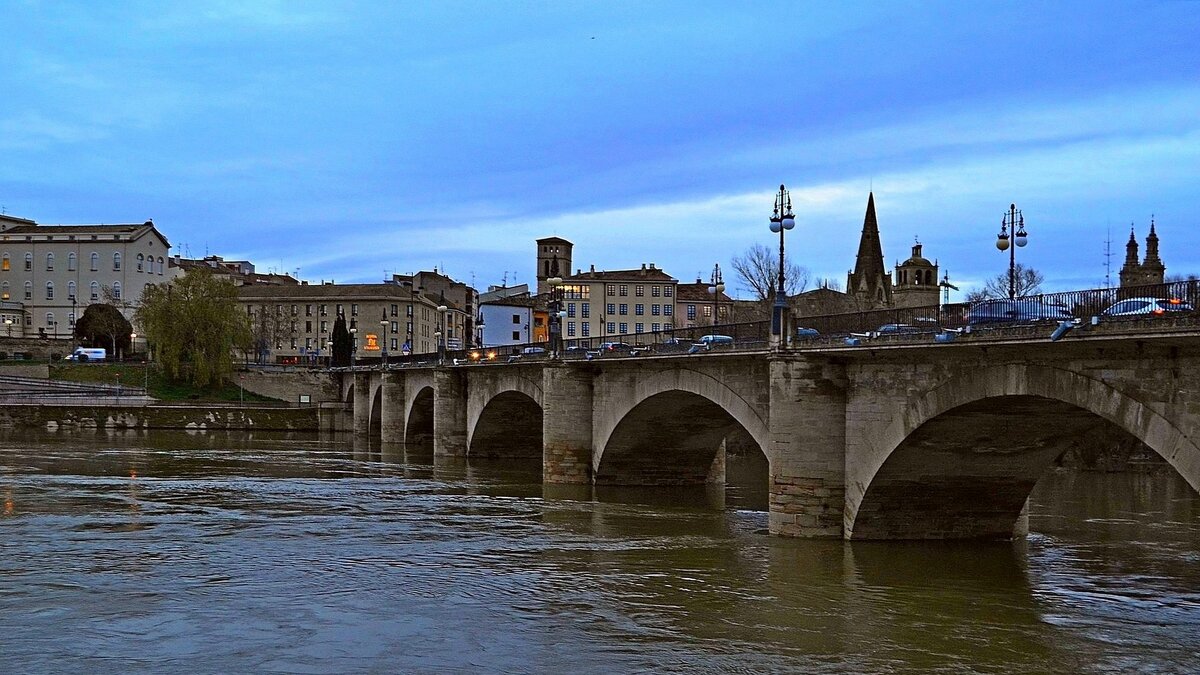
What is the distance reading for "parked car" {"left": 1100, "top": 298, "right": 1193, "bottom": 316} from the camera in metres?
18.5

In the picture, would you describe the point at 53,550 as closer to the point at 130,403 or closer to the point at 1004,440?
the point at 1004,440

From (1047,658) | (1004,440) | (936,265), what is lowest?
(1047,658)

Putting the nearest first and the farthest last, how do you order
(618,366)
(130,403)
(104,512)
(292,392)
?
(104,512) < (618,366) < (130,403) < (292,392)

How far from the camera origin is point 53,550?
2680 centimetres

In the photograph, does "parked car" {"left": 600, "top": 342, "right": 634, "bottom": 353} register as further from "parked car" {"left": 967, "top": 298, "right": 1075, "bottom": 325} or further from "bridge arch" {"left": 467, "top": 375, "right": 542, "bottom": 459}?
"parked car" {"left": 967, "top": 298, "right": 1075, "bottom": 325}

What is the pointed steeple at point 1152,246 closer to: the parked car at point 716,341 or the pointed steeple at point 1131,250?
the pointed steeple at point 1131,250

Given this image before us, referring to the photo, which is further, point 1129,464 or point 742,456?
point 742,456

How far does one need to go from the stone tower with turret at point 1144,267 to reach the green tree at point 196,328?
6650 cm

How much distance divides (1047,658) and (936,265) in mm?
137928

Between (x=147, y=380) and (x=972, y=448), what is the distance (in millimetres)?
87944

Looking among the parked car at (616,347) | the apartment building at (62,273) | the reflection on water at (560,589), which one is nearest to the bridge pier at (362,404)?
the reflection on water at (560,589)

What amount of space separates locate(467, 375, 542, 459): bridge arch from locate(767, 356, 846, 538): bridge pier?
28.8 meters

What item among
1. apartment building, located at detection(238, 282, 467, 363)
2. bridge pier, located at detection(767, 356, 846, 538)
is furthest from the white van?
bridge pier, located at detection(767, 356, 846, 538)

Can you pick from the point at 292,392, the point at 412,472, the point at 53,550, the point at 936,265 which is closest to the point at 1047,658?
the point at 53,550
